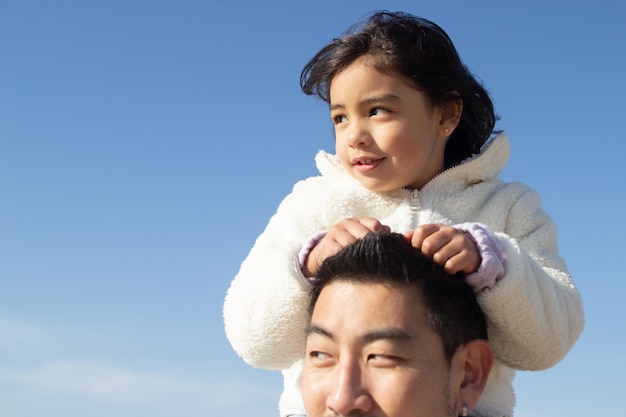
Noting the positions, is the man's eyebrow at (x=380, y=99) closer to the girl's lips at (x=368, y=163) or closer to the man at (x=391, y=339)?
the girl's lips at (x=368, y=163)

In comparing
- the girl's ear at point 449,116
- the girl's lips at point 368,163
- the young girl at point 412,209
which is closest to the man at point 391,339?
the young girl at point 412,209

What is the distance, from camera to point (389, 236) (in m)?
3.45

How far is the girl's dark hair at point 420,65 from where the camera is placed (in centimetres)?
417

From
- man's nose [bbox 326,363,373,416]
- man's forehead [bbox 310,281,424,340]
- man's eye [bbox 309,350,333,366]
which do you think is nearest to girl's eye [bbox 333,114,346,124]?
man's forehead [bbox 310,281,424,340]

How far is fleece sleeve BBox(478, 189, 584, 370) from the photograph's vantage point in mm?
3521

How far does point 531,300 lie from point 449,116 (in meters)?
1.23

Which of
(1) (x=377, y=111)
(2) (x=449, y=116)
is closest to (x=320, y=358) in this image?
(1) (x=377, y=111)

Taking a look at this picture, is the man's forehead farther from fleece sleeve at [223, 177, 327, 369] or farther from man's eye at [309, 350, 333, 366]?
fleece sleeve at [223, 177, 327, 369]

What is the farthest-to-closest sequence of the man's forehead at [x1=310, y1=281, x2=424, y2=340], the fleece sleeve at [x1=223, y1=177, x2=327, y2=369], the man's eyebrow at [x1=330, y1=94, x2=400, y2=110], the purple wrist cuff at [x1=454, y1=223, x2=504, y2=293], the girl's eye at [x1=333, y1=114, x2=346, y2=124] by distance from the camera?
the girl's eye at [x1=333, y1=114, x2=346, y2=124]
the man's eyebrow at [x1=330, y1=94, x2=400, y2=110]
the fleece sleeve at [x1=223, y1=177, x2=327, y2=369]
the purple wrist cuff at [x1=454, y1=223, x2=504, y2=293]
the man's forehead at [x1=310, y1=281, x2=424, y2=340]

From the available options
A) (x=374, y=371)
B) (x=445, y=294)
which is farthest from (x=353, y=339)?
(x=445, y=294)

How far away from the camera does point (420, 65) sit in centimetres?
418

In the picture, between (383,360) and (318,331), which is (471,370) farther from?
(318,331)

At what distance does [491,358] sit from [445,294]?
0.39 m

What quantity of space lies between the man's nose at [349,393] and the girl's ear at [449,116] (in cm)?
160
